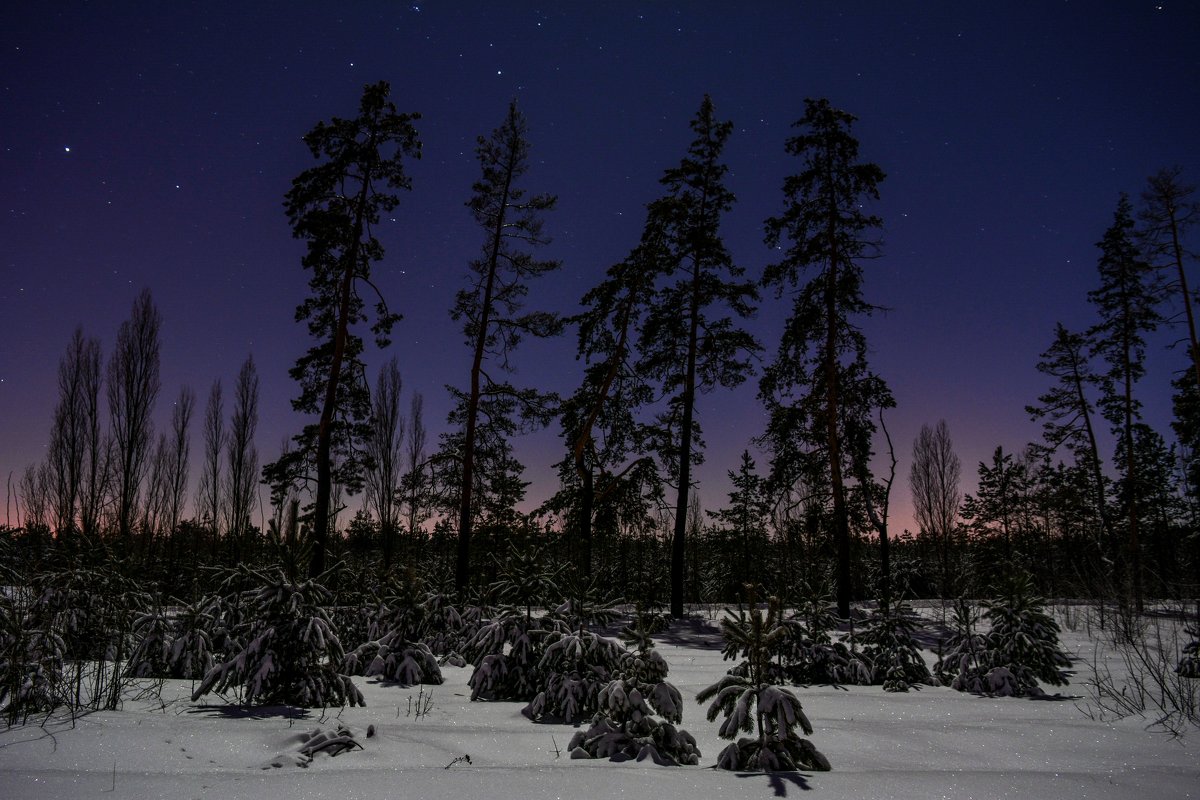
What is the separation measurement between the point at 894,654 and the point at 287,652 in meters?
8.05

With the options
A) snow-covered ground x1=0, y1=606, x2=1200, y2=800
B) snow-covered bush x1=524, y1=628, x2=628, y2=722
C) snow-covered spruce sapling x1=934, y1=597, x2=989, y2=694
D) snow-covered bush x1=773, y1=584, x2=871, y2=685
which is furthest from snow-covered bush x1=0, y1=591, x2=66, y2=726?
snow-covered spruce sapling x1=934, y1=597, x2=989, y2=694

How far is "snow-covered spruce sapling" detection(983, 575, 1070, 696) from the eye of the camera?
706cm

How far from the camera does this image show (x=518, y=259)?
15.4 m

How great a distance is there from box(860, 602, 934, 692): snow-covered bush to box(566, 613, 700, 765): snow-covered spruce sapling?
494cm

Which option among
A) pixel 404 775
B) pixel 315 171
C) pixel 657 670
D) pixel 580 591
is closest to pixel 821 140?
pixel 315 171

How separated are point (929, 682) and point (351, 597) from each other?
9.63 meters

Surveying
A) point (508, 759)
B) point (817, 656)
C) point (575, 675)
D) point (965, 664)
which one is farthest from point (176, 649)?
point (965, 664)

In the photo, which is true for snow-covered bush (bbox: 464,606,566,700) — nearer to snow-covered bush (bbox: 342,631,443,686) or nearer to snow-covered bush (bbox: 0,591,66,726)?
snow-covered bush (bbox: 342,631,443,686)

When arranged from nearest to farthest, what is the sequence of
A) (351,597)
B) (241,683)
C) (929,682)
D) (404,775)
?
1. (404,775)
2. (241,683)
3. (929,682)
4. (351,597)

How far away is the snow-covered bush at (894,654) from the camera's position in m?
7.76

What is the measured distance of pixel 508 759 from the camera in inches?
161

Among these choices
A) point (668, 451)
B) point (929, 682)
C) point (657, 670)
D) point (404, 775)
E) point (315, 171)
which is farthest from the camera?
point (668, 451)

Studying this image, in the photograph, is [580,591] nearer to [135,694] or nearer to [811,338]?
[135,694]

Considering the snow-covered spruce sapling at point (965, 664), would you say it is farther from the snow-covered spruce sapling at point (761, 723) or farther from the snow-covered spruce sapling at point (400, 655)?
the snow-covered spruce sapling at point (400, 655)
